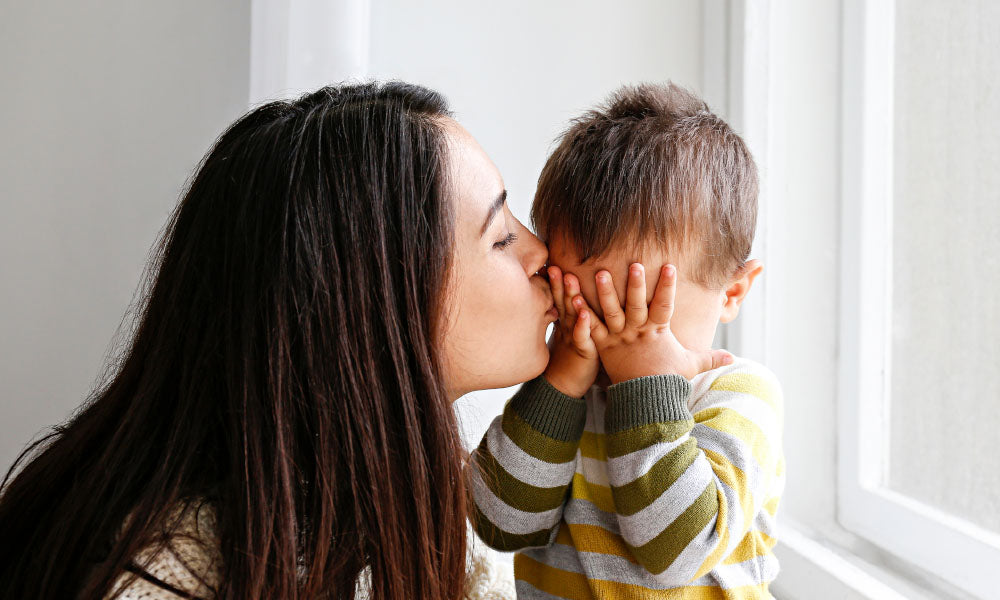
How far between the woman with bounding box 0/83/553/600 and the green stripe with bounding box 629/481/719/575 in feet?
0.65

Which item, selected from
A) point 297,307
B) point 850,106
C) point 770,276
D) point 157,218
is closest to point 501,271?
point 297,307

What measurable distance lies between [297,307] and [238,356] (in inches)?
2.8

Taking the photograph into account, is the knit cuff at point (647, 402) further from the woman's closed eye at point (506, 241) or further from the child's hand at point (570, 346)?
the woman's closed eye at point (506, 241)

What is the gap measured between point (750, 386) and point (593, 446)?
197 millimetres

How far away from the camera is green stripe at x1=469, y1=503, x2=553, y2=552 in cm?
82

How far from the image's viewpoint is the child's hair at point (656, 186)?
77 cm

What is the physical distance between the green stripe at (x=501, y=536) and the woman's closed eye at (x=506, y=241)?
30 centimetres

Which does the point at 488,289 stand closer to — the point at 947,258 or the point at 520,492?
the point at 520,492

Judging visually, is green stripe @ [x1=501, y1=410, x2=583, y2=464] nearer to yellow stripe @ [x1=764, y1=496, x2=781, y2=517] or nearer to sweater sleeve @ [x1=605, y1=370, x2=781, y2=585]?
sweater sleeve @ [x1=605, y1=370, x2=781, y2=585]

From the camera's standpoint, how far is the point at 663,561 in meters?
0.71

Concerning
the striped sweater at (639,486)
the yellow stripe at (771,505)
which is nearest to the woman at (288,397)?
the striped sweater at (639,486)

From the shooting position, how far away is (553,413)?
80 centimetres

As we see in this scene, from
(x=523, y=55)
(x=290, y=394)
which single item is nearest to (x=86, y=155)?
(x=523, y=55)

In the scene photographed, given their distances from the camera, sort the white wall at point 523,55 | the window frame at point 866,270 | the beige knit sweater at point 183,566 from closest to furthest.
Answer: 1. the beige knit sweater at point 183,566
2. the window frame at point 866,270
3. the white wall at point 523,55
